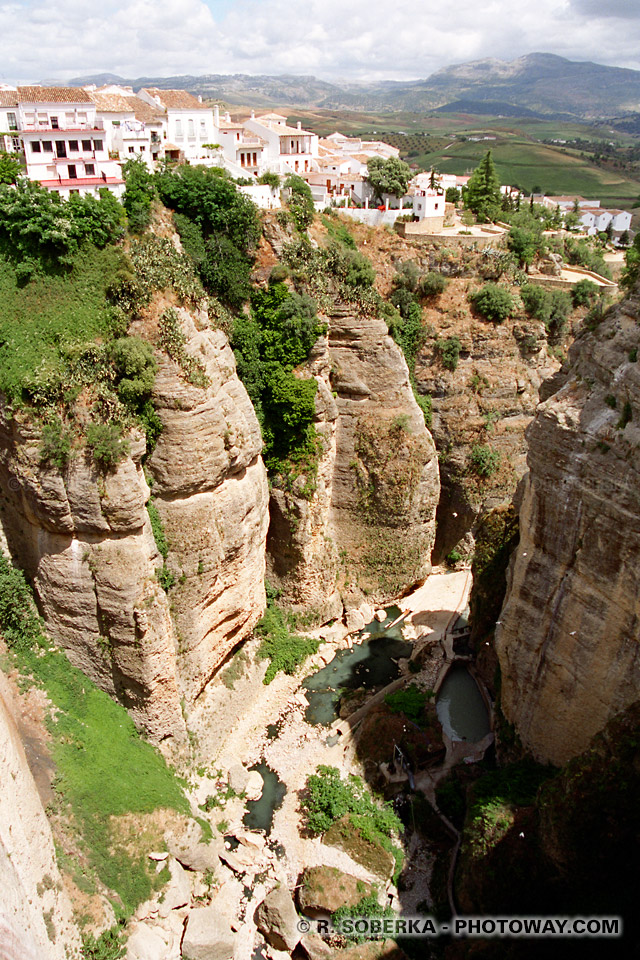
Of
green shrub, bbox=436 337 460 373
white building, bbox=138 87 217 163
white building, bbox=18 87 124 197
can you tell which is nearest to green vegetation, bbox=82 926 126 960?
white building, bbox=18 87 124 197

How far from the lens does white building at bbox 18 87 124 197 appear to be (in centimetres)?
2270

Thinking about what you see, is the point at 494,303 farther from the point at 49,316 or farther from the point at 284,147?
the point at 49,316

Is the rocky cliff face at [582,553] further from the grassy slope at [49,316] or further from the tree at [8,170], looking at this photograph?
the tree at [8,170]

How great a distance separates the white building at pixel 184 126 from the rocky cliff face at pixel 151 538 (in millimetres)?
13019

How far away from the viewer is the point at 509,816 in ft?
50.1

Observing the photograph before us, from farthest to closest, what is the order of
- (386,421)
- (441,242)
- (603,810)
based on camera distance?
1. (441,242)
2. (386,421)
3. (603,810)

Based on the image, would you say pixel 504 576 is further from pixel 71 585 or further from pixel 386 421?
pixel 71 585

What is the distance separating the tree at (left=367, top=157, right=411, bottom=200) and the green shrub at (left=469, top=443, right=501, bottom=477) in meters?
16.1

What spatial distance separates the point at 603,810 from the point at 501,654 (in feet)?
20.3

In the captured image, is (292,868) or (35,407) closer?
(35,407)

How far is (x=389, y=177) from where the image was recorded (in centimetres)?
3512

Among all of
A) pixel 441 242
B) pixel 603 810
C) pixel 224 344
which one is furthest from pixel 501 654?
pixel 441 242

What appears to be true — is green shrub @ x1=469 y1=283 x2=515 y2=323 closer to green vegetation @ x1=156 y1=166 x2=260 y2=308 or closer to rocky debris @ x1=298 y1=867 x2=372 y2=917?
green vegetation @ x1=156 y1=166 x2=260 y2=308

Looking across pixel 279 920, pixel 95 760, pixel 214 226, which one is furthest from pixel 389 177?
pixel 279 920
